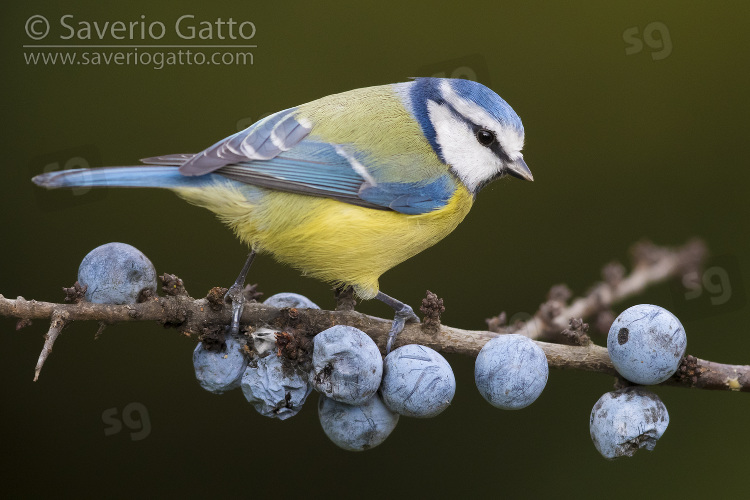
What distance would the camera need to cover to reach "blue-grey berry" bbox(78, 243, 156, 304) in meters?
1.99

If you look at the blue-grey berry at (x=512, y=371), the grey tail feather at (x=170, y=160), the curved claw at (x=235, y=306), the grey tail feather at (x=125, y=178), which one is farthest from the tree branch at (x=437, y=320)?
the grey tail feather at (x=170, y=160)

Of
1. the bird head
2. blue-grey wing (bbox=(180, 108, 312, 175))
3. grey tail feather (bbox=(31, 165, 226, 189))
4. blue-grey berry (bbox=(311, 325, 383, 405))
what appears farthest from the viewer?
the bird head

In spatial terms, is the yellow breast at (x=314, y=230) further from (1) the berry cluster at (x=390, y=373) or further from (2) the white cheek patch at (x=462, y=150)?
(1) the berry cluster at (x=390, y=373)

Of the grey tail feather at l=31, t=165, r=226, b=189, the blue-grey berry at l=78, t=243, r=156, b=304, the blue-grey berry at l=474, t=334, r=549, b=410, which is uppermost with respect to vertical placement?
the grey tail feather at l=31, t=165, r=226, b=189

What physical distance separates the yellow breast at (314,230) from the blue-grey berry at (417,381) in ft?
1.77

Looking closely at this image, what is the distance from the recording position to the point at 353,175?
2.45m

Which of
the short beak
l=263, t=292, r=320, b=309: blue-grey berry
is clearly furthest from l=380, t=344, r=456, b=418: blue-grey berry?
the short beak

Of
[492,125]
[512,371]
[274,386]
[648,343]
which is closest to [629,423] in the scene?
[648,343]

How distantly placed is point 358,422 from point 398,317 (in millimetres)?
446

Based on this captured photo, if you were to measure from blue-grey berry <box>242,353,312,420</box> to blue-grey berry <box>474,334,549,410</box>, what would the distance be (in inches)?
18.1

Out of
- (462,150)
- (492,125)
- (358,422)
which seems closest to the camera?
(358,422)

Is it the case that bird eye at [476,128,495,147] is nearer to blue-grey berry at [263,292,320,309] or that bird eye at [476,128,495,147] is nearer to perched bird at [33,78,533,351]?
perched bird at [33,78,533,351]

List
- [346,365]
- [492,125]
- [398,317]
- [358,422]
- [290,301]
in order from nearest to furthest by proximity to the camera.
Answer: [346,365] < [358,422] < [290,301] < [398,317] < [492,125]

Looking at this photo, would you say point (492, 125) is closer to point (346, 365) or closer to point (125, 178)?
point (346, 365)
